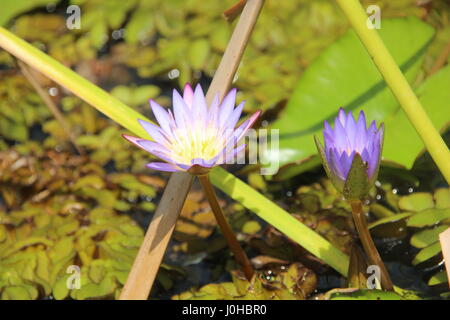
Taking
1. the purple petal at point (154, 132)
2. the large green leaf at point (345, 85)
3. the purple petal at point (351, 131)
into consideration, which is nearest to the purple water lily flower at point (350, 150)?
the purple petal at point (351, 131)

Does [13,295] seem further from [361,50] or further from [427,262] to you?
[361,50]

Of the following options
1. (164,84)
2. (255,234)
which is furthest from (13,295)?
(164,84)

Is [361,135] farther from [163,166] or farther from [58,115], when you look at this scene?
[58,115]

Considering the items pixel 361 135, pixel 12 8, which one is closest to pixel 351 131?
pixel 361 135

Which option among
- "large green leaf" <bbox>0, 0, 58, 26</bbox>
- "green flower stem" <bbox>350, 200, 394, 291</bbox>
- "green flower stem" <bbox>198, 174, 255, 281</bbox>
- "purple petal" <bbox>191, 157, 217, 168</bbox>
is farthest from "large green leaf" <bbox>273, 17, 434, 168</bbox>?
"large green leaf" <bbox>0, 0, 58, 26</bbox>

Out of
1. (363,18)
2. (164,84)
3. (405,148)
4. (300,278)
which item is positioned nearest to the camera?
(363,18)

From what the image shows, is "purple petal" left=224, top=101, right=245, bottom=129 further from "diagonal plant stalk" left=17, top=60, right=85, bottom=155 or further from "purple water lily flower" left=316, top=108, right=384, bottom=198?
"diagonal plant stalk" left=17, top=60, right=85, bottom=155
